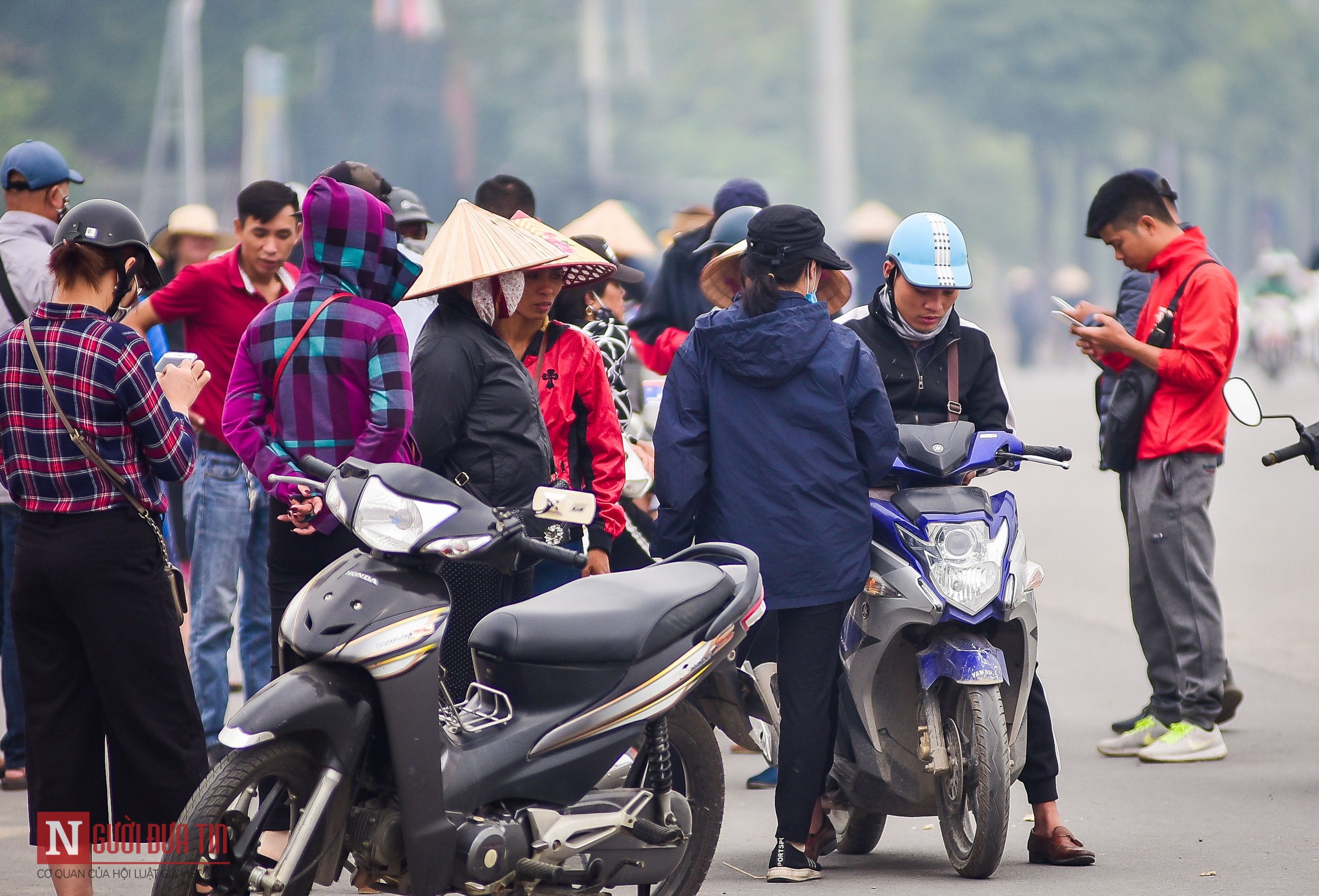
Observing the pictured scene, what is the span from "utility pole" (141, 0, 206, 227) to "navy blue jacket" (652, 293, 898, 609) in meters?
31.0

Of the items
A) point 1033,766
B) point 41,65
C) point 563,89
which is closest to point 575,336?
point 1033,766

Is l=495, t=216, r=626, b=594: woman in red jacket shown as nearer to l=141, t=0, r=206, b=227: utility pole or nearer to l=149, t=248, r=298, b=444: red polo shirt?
l=149, t=248, r=298, b=444: red polo shirt

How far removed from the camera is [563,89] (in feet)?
238

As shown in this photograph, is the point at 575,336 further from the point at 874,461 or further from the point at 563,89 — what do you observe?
the point at 563,89

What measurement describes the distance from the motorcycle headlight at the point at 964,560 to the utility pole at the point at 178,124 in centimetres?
3142

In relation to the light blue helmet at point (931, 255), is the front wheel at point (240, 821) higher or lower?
lower

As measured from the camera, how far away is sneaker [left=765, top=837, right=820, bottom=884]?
5.40 metres

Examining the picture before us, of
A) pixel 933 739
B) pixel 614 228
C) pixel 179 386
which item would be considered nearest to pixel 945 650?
pixel 933 739

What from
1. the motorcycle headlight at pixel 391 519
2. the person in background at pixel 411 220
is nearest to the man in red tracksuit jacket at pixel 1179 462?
the person in background at pixel 411 220

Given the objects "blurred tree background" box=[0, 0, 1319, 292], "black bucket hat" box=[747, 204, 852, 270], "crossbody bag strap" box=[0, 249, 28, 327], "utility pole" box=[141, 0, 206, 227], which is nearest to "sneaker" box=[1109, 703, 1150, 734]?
"black bucket hat" box=[747, 204, 852, 270]

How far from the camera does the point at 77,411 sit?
4734 mm

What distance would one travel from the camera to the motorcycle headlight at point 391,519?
4.20m

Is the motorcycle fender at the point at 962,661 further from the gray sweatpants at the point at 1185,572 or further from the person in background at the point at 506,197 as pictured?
the person in background at the point at 506,197

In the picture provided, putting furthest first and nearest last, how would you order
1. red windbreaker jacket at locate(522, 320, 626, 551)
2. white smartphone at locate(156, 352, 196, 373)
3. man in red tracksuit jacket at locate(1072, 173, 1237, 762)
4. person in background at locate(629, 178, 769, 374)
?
1. person in background at locate(629, 178, 769, 374)
2. man in red tracksuit jacket at locate(1072, 173, 1237, 762)
3. red windbreaker jacket at locate(522, 320, 626, 551)
4. white smartphone at locate(156, 352, 196, 373)
